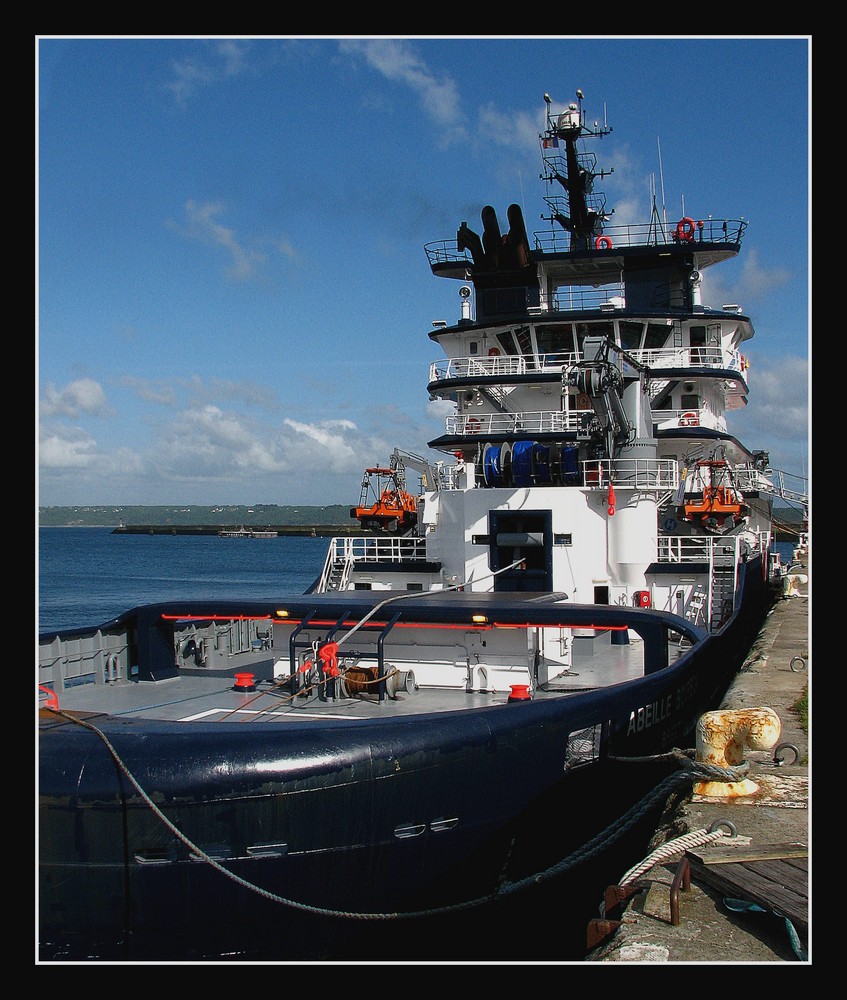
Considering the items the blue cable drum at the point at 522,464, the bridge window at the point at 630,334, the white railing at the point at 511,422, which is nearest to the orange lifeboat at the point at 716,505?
the white railing at the point at 511,422

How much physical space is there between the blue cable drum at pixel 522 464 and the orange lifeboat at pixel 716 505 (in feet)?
11.2

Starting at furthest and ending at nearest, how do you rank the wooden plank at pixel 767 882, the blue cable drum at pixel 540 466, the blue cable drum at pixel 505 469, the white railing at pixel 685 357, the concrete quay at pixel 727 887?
the white railing at pixel 685 357
the blue cable drum at pixel 505 469
the blue cable drum at pixel 540 466
the wooden plank at pixel 767 882
the concrete quay at pixel 727 887

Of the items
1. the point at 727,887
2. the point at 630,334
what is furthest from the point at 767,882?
the point at 630,334

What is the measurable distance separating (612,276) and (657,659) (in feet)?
48.8

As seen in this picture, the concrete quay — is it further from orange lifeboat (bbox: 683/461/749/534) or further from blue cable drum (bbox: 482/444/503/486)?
blue cable drum (bbox: 482/444/503/486)

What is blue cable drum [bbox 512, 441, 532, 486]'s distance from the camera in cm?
1780

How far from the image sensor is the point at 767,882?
6461mm

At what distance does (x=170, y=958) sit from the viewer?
279 inches

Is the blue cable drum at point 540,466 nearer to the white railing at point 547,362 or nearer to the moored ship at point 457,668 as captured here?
the moored ship at point 457,668

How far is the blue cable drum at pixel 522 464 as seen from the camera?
17797mm

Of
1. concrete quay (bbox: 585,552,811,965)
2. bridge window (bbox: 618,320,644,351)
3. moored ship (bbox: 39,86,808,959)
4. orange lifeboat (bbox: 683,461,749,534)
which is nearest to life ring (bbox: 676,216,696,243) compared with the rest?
moored ship (bbox: 39,86,808,959)

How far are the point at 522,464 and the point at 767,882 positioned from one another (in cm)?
1184

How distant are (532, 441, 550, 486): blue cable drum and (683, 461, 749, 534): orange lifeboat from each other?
3090 mm

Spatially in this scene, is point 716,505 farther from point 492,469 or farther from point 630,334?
point 630,334
